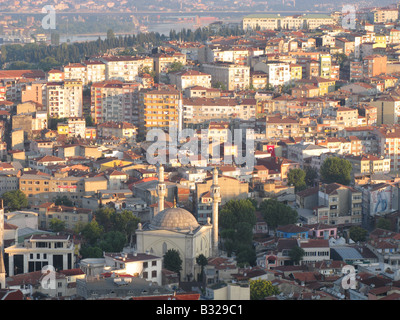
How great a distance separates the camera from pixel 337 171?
17703 mm

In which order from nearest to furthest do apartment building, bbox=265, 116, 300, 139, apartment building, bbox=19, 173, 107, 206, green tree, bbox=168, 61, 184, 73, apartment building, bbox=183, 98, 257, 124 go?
apartment building, bbox=19, 173, 107, 206 < apartment building, bbox=265, 116, 300, 139 < apartment building, bbox=183, 98, 257, 124 < green tree, bbox=168, 61, 184, 73

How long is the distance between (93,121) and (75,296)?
43.9 feet

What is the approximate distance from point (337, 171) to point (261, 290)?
746 centimetres

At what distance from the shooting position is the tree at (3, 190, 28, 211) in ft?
52.4

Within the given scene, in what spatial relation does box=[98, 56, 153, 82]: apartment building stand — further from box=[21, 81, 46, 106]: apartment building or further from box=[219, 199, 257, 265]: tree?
box=[219, 199, 257, 265]: tree

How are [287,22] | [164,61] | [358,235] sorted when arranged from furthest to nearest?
[287,22] < [164,61] < [358,235]

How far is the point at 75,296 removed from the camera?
1078cm

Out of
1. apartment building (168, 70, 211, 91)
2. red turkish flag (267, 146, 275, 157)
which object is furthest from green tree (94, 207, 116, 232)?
apartment building (168, 70, 211, 91)

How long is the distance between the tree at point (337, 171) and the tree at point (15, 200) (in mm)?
4633

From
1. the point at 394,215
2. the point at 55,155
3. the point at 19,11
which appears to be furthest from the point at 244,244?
the point at 19,11

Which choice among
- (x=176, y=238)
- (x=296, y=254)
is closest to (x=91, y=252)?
(x=176, y=238)

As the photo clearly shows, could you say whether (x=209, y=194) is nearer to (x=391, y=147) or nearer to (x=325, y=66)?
(x=391, y=147)

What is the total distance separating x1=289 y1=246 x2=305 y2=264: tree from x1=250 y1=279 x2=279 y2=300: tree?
6.61ft

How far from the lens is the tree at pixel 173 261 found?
12.5m
